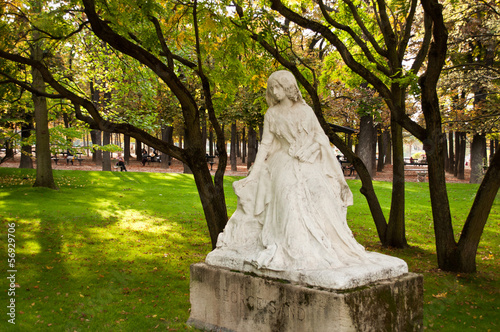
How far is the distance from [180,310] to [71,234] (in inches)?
203

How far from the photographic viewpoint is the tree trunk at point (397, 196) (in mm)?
9156

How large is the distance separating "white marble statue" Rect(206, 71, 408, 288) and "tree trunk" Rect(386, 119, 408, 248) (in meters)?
4.64

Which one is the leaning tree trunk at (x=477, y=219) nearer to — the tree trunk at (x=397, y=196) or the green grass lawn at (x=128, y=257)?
the green grass lawn at (x=128, y=257)

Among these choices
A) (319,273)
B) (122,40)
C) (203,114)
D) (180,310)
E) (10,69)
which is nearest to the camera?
(319,273)

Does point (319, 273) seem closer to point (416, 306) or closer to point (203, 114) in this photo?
point (416, 306)

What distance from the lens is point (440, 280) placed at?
23.9 feet

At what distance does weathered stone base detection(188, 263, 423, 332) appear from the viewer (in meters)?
3.86

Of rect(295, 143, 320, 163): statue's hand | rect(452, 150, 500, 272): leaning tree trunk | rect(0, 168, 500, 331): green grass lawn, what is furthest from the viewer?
rect(452, 150, 500, 272): leaning tree trunk

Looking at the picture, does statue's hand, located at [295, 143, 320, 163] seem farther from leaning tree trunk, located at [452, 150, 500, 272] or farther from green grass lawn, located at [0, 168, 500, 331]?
leaning tree trunk, located at [452, 150, 500, 272]

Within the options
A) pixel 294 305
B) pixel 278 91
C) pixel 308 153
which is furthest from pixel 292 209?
pixel 278 91

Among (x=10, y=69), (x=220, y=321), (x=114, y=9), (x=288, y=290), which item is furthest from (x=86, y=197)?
(x=288, y=290)

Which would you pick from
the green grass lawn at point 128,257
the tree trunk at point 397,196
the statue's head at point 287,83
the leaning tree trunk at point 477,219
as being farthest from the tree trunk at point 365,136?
the statue's head at point 287,83

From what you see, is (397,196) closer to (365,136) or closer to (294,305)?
(294,305)

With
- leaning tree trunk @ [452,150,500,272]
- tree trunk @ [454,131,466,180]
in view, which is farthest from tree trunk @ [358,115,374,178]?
leaning tree trunk @ [452,150,500,272]
